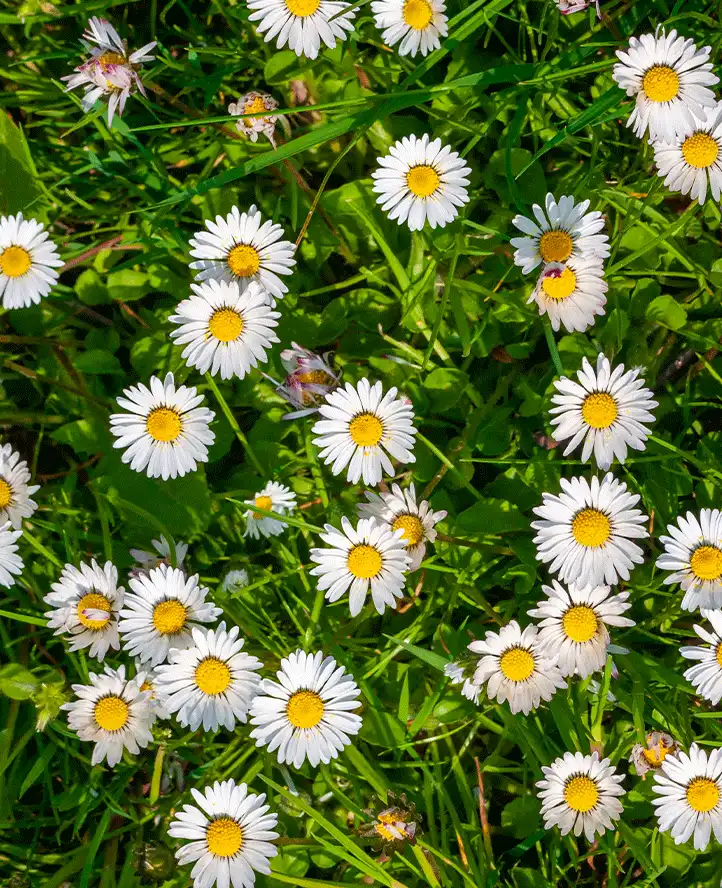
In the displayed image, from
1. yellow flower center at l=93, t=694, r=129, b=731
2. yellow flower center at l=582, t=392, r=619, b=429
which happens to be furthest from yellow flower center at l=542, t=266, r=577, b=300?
yellow flower center at l=93, t=694, r=129, b=731

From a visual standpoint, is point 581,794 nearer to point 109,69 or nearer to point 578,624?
point 578,624

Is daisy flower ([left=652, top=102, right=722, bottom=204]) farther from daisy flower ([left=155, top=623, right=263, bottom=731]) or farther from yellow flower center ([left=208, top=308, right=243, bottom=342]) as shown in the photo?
daisy flower ([left=155, top=623, right=263, bottom=731])

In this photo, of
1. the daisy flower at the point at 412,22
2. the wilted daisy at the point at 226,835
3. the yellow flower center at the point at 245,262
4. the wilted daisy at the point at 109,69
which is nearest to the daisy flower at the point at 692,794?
the wilted daisy at the point at 226,835

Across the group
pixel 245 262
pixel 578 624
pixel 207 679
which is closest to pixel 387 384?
pixel 245 262

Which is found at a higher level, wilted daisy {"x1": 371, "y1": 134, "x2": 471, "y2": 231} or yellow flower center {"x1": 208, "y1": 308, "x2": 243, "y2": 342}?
wilted daisy {"x1": 371, "y1": 134, "x2": 471, "y2": 231}

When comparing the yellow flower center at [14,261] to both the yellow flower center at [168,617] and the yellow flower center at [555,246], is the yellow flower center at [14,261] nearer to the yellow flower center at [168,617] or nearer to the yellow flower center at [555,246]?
the yellow flower center at [168,617]

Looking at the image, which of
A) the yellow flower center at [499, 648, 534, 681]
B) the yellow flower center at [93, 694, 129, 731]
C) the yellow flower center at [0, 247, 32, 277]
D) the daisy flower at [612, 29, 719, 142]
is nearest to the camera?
the daisy flower at [612, 29, 719, 142]
